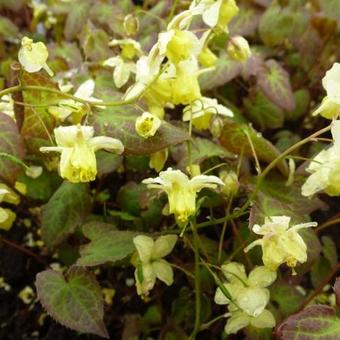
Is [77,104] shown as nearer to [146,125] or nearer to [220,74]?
[146,125]

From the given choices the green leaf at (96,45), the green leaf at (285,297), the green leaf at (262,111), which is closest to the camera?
the green leaf at (285,297)

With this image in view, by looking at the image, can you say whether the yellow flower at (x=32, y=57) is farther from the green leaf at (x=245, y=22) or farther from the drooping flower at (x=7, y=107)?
the green leaf at (x=245, y=22)

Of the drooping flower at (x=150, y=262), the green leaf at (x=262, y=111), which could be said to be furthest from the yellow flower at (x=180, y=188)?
the green leaf at (x=262, y=111)

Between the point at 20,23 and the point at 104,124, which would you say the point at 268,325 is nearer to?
the point at 104,124

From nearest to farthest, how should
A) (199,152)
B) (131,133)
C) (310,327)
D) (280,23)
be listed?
(310,327) < (131,133) < (199,152) < (280,23)

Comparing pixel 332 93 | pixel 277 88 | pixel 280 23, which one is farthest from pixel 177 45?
pixel 280 23

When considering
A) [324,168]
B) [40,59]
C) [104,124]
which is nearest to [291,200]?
[324,168]

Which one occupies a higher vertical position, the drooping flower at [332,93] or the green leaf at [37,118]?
the drooping flower at [332,93]
